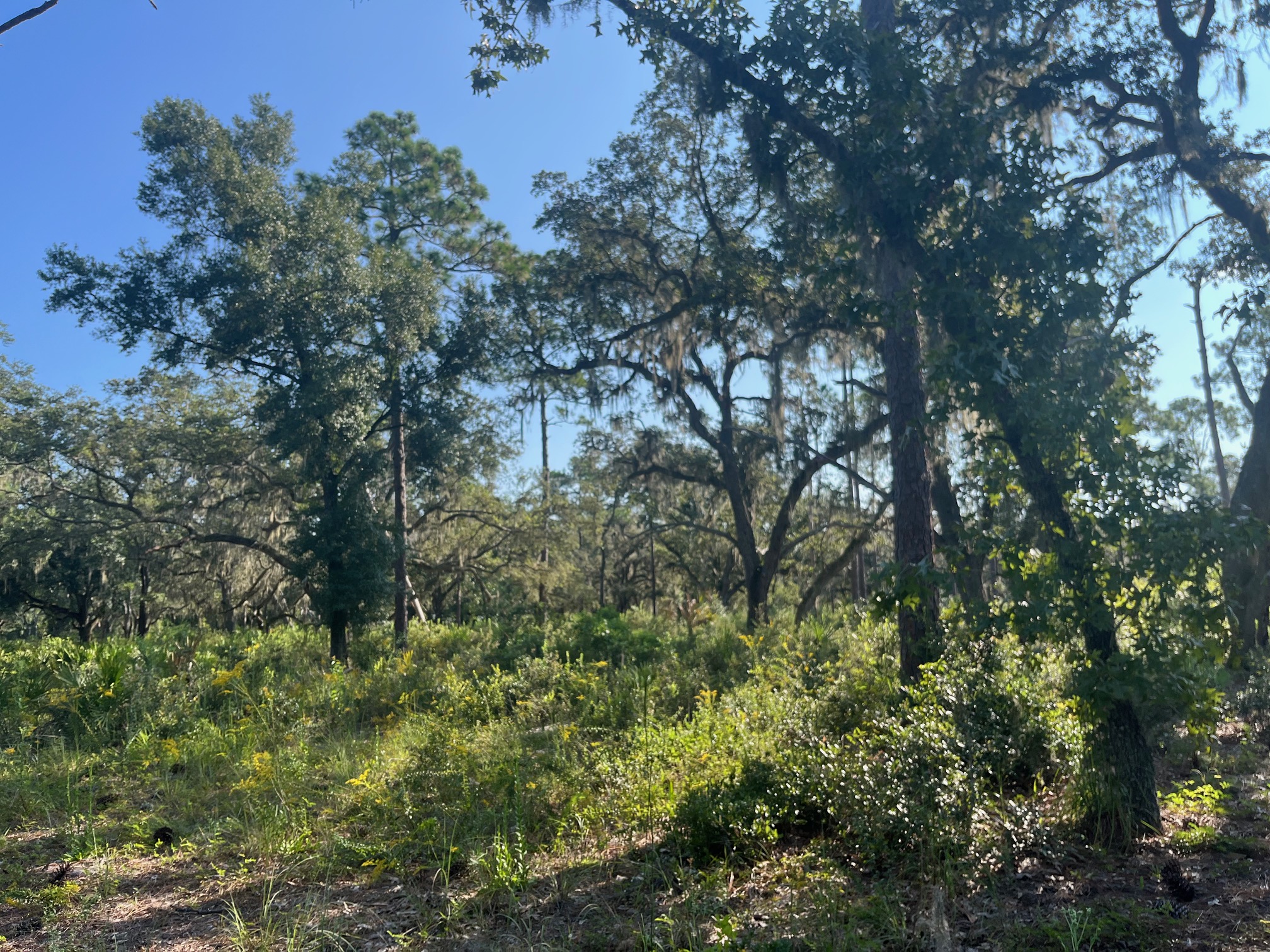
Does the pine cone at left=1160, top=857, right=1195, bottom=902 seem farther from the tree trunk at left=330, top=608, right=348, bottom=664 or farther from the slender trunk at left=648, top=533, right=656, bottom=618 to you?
the slender trunk at left=648, top=533, right=656, bottom=618

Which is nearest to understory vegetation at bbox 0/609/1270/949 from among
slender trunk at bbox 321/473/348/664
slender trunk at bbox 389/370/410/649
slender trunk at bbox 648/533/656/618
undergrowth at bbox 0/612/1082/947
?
undergrowth at bbox 0/612/1082/947

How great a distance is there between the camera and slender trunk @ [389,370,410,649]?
1542 centimetres

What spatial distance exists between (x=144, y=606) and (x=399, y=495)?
1500 cm

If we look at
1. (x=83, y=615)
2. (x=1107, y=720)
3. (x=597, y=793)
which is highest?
(x=83, y=615)

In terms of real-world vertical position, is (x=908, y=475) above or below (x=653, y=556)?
below

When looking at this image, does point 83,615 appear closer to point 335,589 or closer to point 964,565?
point 335,589

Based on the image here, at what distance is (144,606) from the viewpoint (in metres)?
25.5

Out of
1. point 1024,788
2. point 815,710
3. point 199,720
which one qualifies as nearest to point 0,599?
point 199,720

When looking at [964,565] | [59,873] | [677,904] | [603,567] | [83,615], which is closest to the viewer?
[677,904]

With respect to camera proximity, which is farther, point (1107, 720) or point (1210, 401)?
point (1210, 401)

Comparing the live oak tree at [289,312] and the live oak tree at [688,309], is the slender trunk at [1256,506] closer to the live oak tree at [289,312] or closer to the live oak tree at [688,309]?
the live oak tree at [688,309]

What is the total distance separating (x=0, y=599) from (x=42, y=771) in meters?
22.3

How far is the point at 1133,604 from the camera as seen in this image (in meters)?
4.01

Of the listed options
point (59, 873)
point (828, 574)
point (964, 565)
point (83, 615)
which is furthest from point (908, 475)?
point (83, 615)
